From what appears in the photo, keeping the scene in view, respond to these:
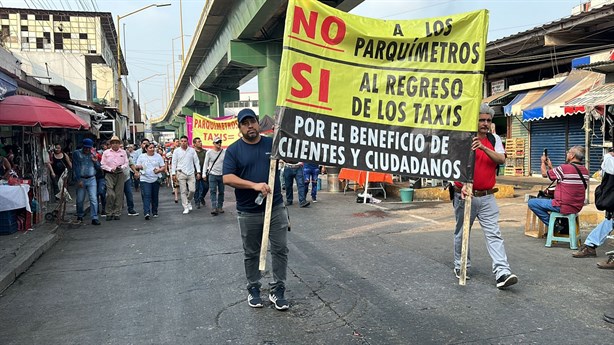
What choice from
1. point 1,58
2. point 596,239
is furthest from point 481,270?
point 1,58

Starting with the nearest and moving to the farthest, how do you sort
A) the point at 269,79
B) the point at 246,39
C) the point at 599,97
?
1. the point at 599,97
2. the point at 246,39
3. the point at 269,79

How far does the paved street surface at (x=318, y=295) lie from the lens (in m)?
4.25

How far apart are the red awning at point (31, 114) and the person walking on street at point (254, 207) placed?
6.40m

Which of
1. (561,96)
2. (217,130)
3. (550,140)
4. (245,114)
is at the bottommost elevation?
(245,114)

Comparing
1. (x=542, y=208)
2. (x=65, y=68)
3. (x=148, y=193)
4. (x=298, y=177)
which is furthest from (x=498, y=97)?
(x=65, y=68)

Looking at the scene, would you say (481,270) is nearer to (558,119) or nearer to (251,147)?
(251,147)

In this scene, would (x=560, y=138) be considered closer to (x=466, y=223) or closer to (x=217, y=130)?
(x=217, y=130)

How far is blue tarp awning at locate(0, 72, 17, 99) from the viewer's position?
8476 mm

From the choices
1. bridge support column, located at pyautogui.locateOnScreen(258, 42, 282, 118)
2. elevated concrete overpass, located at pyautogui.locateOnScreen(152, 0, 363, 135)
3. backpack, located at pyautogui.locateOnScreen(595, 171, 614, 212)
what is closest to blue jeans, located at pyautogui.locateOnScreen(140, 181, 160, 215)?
elevated concrete overpass, located at pyautogui.locateOnScreen(152, 0, 363, 135)

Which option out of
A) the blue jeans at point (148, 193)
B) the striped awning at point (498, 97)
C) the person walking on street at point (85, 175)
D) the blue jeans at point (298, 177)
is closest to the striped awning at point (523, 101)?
the striped awning at point (498, 97)

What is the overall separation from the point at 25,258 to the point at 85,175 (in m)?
4.01

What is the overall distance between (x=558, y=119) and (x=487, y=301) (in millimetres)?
15719

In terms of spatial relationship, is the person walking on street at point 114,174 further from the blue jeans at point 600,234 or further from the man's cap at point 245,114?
the blue jeans at point 600,234

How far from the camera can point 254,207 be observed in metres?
4.78
